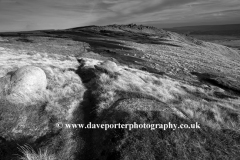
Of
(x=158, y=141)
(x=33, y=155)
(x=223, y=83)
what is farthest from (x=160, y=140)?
(x=223, y=83)

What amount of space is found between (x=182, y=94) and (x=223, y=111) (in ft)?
15.1

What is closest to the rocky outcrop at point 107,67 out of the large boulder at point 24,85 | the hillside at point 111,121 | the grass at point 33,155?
the hillside at point 111,121

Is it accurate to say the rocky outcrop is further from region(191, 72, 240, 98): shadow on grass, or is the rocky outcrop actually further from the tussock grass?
region(191, 72, 240, 98): shadow on grass

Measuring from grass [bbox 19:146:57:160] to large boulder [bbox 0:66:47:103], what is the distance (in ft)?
15.9

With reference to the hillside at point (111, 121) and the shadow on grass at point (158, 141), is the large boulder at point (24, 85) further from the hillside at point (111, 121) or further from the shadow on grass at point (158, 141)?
the shadow on grass at point (158, 141)

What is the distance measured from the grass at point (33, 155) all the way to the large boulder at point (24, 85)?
486 cm

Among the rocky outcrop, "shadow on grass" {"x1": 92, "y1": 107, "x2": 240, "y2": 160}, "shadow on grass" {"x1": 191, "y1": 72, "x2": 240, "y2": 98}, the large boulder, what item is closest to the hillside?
"shadow on grass" {"x1": 92, "y1": 107, "x2": 240, "y2": 160}

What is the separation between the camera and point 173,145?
441 inches

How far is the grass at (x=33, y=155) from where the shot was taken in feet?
30.9

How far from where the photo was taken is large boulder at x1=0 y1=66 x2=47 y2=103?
13.6 meters

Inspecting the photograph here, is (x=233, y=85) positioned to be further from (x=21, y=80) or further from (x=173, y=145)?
(x=21, y=80)

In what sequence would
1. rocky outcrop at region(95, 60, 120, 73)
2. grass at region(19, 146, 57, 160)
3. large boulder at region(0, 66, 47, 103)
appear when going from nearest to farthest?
1. grass at region(19, 146, 57, 160)
2. large boulder at region(0, 66, 47, 103)
3. rocky outcrop at region(95, 60, 120, 73)

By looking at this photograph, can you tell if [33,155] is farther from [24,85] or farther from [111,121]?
[24,85]

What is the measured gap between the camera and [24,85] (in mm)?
14430
